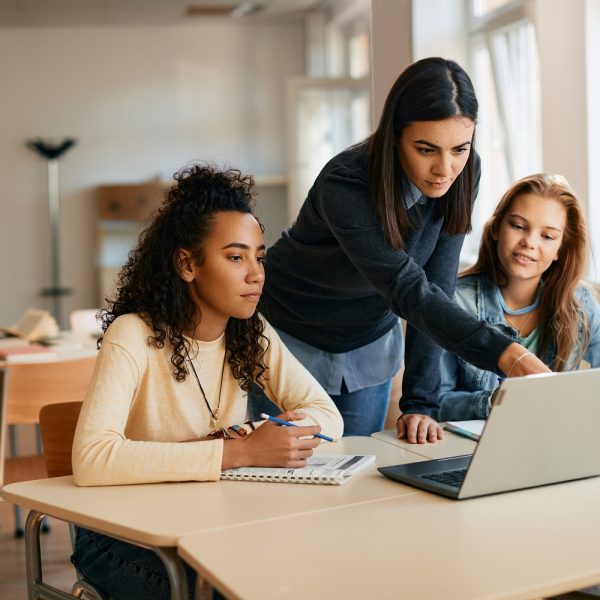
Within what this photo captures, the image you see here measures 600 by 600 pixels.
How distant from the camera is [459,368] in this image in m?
2.28

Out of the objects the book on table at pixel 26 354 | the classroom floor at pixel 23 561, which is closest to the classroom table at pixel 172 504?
the classroom floor at pixel 23 561

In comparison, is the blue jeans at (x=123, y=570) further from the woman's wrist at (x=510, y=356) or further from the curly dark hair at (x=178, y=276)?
the woman's wrist at (x=510, y=356)

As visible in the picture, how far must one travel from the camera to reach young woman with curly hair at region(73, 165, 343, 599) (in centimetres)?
158

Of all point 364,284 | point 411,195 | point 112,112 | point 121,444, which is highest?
point 112,112

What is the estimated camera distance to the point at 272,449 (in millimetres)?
1619

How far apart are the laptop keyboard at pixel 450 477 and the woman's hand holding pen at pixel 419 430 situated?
26cm

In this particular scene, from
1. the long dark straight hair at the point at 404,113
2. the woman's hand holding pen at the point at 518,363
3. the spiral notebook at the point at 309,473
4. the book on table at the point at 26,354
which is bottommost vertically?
the spiral notebook at the point at 309,473

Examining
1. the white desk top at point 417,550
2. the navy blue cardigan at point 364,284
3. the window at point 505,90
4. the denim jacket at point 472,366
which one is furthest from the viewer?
the window at point 505,90

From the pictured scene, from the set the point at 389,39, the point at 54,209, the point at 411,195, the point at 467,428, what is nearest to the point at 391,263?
the point at 411,195

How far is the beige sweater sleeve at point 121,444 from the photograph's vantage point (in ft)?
5.11

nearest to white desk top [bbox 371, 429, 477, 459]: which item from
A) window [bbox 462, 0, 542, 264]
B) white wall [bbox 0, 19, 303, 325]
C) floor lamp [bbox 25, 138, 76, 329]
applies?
window [bbox 462, 0, 542, 264]

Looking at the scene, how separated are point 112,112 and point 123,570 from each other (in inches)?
285

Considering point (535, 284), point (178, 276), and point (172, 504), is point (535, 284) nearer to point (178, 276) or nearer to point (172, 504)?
point (178, 276)

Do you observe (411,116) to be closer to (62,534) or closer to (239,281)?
(239,281)
